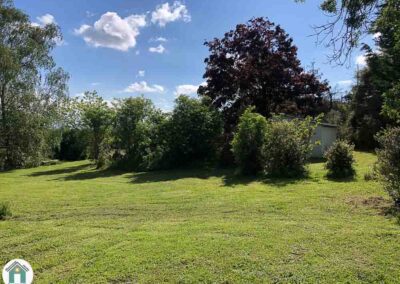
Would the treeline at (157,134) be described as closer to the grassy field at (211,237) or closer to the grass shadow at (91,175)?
the grass shadow at (91,175)

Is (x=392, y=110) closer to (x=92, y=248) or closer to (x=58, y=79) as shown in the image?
(x=92, y=248)

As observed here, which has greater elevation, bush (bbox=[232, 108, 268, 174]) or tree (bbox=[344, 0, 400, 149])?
tree (bbox=[344, 0, 400, 149])

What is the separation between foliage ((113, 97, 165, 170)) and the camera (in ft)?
60.6

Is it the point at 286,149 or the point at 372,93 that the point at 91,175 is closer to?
the point at 286,149

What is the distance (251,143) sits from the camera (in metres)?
13.8

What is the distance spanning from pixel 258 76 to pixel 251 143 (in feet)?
28.0

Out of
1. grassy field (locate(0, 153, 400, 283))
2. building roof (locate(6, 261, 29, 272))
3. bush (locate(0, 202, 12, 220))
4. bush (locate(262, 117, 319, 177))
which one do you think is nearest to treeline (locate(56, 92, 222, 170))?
bush (locate(262, 117, 319, 177))

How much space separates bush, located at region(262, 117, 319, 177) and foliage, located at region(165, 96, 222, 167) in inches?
213

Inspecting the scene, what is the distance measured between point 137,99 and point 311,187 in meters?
11.6

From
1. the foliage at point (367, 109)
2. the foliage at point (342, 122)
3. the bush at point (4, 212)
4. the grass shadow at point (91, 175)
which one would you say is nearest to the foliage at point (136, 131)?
the grass shadow at point (91, 175)

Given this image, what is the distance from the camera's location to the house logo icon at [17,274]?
3545 mm

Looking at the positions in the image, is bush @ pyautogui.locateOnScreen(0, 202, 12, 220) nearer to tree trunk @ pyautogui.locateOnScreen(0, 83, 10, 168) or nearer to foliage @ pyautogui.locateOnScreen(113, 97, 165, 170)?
foliage @ pyautogui.locateOnScreen(113, 97, 165, 170)

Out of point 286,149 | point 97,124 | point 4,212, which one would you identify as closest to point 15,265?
point 4,212

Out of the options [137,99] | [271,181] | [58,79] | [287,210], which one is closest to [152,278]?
[287,210]
